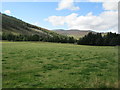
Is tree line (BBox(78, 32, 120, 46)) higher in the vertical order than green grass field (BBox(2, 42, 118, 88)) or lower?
higher

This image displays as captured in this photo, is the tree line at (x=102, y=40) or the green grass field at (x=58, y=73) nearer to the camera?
the green grass field at (x=58, y=73)

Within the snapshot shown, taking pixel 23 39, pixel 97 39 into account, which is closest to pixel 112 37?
pixel 97 39

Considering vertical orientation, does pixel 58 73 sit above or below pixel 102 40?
below

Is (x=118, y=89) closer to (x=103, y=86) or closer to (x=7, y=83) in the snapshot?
(x=103, y=86)

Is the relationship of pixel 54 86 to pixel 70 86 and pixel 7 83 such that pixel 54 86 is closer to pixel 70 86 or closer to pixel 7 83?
pixel 70 86

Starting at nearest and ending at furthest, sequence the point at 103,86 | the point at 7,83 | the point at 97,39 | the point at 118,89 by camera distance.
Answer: the point at 118,89
the point at 103,86
the point at 7,83
the point at 97,39

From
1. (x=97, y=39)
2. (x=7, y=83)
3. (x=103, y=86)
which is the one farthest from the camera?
A: (x=97, y=39)

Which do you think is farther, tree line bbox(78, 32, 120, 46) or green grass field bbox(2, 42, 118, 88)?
tree line bbox(78, 32, 120, 46)

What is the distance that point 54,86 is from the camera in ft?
33.6

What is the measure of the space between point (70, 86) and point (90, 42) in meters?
99.5

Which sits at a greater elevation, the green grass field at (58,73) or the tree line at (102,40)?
the tree line at (102,40)

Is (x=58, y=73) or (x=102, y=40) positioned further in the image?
(x=102, y=40)

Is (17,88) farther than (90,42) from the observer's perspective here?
No

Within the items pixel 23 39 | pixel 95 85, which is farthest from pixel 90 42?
pixel 95 85
